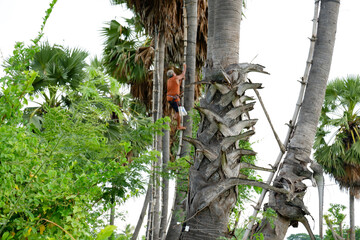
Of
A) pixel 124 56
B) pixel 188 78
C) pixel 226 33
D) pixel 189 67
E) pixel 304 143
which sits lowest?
pixel 304 143

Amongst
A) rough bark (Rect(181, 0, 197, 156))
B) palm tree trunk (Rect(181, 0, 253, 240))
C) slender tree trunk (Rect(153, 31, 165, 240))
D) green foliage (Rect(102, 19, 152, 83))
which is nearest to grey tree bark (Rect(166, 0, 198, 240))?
rough bark (Rect(181, 0, 197, 156))

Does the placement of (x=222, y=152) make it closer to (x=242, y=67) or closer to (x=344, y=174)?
(x=242, y=67)

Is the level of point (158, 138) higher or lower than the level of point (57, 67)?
lower

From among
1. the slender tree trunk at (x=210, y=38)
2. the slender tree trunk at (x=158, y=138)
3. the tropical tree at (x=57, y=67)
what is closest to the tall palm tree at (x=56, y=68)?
the tropical tree at (x=57, y=67)

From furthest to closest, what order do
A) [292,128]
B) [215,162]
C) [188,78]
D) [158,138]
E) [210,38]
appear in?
1. [158,138]
2. [188,78]
3. [292,128]
4. [210,38]
5. [215,162]

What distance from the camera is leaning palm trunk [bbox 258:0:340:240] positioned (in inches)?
169

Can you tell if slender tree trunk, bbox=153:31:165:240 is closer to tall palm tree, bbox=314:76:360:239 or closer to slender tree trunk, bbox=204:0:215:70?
slender tree trunk, bbox=204:0:215:70

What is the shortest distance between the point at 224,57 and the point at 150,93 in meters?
7.82

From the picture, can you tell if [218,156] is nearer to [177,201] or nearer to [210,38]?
[210,38]

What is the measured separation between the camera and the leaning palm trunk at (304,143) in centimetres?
429

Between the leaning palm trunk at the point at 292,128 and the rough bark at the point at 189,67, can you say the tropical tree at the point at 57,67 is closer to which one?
the rough bark at the point at 189,67

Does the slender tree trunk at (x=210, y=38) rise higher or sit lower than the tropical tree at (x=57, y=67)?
lower

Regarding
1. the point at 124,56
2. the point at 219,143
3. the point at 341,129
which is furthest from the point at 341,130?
the point at 219,143

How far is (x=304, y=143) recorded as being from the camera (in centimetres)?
457
